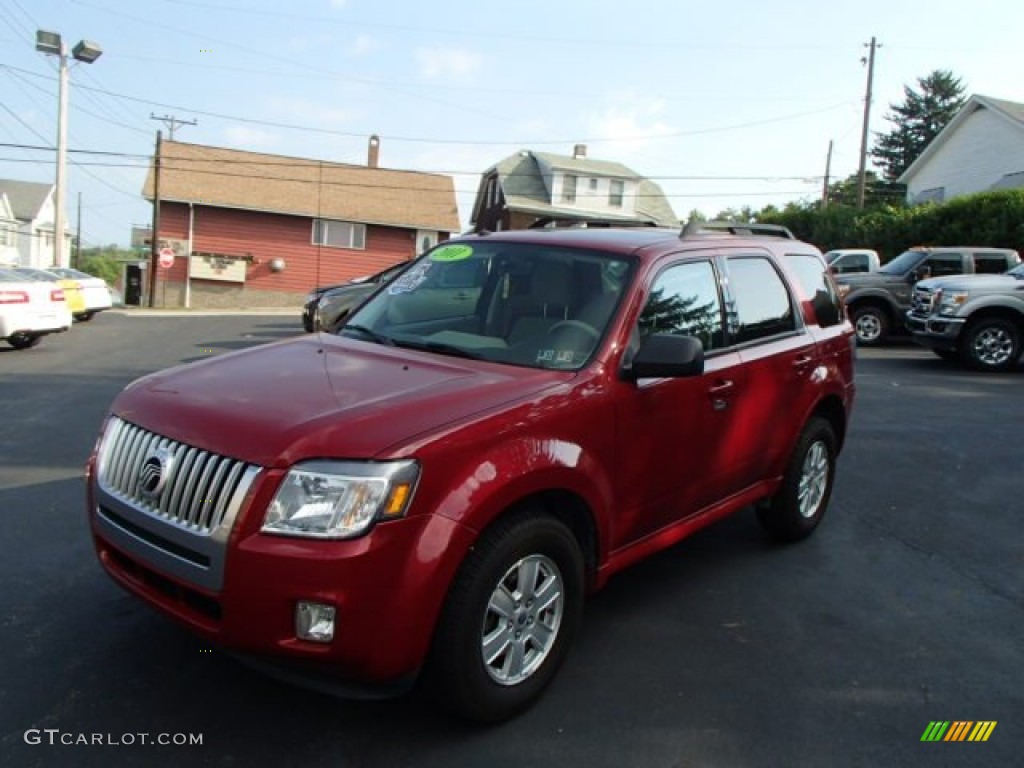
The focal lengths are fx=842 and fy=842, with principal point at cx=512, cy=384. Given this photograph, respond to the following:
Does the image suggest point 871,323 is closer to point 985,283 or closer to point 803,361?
point 985,283

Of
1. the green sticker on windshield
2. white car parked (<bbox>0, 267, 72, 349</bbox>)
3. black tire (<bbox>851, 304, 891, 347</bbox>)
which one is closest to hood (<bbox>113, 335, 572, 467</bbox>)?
the green sticker on windshield

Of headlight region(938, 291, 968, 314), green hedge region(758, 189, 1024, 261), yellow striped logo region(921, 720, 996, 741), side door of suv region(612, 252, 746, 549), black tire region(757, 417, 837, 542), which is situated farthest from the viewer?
green hedge region(758, 189, 1024, 261)

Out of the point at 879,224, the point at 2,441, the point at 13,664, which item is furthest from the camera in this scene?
the point at 879,224

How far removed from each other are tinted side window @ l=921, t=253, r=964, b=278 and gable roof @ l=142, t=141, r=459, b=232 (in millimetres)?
24165

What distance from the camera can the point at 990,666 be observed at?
12.1ft

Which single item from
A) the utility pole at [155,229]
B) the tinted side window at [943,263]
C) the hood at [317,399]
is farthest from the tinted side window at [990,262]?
the utility pole at [155,229]

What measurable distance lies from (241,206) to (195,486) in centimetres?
3498

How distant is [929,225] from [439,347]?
24491 mm

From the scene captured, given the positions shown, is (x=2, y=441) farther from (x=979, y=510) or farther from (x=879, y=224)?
(x=879, y=224)

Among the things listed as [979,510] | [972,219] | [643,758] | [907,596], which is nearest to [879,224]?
[972,219]

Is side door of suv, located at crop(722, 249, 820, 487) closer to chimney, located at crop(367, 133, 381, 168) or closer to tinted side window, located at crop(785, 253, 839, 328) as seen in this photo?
tinted side window, located at crop(785, 253, 839, 328)

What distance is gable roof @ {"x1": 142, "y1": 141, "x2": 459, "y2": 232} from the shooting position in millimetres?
35406

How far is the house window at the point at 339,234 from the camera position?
1451 inches
